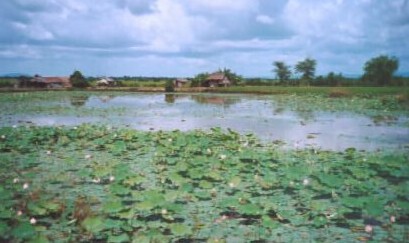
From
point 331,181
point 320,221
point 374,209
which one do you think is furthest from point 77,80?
point 374,209

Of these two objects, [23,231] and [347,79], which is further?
[347,79]

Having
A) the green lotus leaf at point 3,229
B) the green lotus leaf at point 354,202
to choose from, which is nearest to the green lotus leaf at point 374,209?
the green lotus leaf at point 354,202

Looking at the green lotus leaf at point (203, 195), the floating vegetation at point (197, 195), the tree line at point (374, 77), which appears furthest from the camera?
the tree line at point (374, 77)

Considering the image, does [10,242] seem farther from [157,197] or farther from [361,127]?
[361,127]

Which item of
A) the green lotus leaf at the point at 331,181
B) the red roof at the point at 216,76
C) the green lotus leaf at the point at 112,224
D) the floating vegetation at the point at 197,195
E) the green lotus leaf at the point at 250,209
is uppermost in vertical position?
the red roof at the point at 216,76

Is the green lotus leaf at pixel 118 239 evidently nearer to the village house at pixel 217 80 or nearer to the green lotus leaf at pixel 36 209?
the green lotus leaf at pixel 36 209

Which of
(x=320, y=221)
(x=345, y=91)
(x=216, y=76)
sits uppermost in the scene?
(x=216, y=76)

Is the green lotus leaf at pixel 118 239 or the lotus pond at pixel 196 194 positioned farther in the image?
the lotus pond at pixel 196 194

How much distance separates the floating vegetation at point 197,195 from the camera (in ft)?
14.2

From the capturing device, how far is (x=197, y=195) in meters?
5.40

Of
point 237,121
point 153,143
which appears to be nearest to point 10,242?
point 153,143

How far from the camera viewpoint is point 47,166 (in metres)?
7.41

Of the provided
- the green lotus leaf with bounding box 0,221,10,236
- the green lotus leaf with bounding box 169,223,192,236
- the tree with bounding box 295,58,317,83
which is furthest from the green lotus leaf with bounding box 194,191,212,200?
the tree with bounding box 295,58,317,83

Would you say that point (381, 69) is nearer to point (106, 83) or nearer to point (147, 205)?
point (106, 83)
